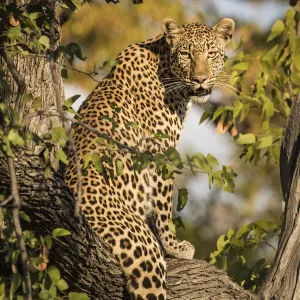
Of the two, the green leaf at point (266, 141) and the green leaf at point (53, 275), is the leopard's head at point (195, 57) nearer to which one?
the green leaf at point (266, 141)

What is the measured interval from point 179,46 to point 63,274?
299 cm

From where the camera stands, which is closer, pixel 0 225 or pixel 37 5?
pixel 37 5

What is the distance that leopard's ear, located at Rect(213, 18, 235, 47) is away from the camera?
8547 mm

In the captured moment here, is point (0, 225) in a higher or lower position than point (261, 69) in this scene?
lower

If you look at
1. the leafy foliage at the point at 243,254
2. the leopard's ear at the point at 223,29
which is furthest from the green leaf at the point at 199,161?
the leopard's ear at the point at 223,29

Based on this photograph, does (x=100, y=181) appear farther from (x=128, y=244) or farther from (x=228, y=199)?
(x=228, y=199)

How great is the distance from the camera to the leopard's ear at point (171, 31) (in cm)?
827

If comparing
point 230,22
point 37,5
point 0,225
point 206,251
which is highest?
point 230,22

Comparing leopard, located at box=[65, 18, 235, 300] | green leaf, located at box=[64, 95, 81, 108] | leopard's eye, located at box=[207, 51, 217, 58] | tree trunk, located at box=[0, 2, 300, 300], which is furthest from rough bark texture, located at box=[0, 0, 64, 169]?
green leaf, located at box=[64, 95, 81, 108]

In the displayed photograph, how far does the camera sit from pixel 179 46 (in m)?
8.23

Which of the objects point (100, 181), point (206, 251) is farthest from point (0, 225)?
point (206, 251)

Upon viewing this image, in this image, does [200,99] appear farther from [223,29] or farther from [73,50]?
[73,50]

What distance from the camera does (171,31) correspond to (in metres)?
8.30

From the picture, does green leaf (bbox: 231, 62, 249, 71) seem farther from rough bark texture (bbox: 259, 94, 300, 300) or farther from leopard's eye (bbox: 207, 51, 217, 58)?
rough bark texture (bbox: 259, 94, 300, 300)
